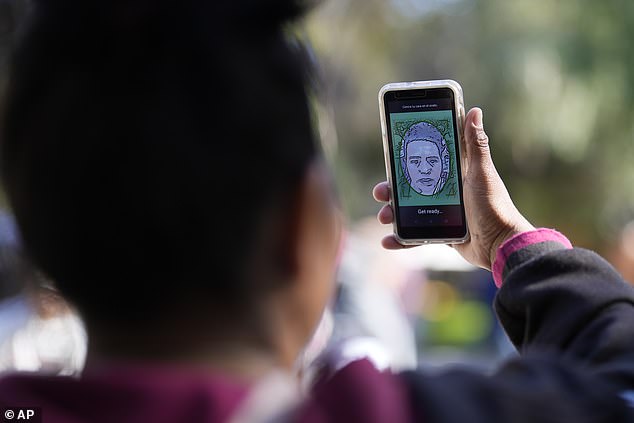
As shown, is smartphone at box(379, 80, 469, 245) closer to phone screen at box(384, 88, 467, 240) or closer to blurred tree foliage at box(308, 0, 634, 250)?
phone screen at box(384, 88, 467, 240)

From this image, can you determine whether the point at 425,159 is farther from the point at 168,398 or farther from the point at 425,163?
the point at 168,398

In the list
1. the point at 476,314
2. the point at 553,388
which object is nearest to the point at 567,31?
the point at 476,314

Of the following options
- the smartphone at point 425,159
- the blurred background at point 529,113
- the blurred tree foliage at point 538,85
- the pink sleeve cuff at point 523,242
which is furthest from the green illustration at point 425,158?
the blurred tree foliage at point 538,85

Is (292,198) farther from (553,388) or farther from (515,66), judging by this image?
(515,66)

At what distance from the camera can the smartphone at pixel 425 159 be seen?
1.59 metres

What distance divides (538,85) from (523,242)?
973 cm

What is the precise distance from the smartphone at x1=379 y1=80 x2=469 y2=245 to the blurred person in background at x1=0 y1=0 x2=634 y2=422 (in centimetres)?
73

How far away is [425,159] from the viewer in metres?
1.60

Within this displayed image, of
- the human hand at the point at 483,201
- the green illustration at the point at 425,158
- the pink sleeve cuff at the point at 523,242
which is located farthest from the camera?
the green illustration at the point at 425,158

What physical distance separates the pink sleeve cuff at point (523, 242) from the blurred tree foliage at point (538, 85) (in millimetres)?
7649

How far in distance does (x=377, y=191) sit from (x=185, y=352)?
907 millimetres

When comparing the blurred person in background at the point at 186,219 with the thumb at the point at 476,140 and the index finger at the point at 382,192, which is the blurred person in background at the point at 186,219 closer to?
the thumb at the point at 476,140

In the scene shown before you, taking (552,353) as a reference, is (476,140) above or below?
above

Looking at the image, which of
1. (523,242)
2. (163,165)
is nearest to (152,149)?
(163,165)
